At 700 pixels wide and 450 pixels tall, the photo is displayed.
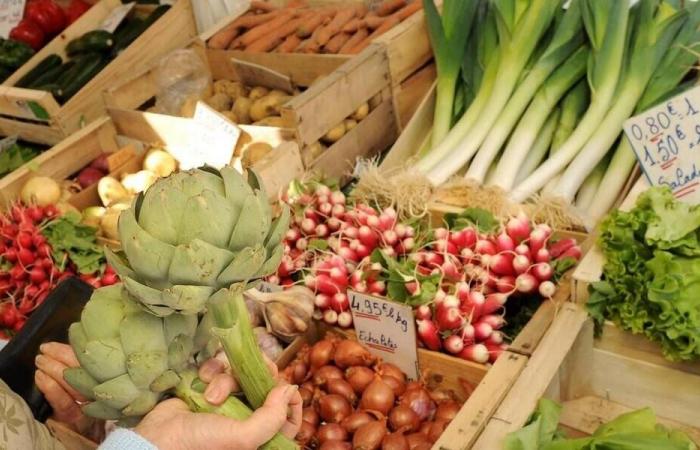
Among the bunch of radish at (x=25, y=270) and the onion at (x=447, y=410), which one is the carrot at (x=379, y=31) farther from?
the onion at (x=447, y=410)

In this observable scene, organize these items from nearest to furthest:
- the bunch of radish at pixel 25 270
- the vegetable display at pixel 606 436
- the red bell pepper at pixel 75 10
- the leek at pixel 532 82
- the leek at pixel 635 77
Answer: the vegetable display at pixel 606 436 < the leek at pixel 635 77 < the leek at pixel 532 82 < the bunch of radish at pixel 25 270 < the red bell pepper at pixel 75 10

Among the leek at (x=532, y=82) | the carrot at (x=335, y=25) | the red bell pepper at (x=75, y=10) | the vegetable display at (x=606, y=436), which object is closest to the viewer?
the vegetable display at (x=606, y=436)

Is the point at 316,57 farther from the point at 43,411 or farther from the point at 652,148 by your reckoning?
the point at 43,411

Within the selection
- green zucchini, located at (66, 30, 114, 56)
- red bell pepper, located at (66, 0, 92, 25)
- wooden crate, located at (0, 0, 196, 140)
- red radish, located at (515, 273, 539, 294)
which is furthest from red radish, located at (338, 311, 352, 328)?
red bell pepper, located at (66, 0, 92, 25)

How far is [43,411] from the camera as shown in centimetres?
158

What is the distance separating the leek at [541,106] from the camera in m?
2.24

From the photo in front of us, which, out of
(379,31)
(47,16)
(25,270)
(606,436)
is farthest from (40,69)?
(606,436)

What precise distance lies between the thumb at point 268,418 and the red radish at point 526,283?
2.67 feet

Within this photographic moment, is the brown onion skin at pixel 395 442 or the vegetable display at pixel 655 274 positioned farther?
the brown onion skin at pixel 395 442

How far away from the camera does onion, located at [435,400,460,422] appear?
5.20ft

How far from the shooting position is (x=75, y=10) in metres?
4.25

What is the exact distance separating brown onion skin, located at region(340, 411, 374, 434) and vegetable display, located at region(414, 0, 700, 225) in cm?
86

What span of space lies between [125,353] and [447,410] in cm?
86

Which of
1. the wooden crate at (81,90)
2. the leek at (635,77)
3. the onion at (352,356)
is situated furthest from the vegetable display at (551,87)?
the wooden crate at (81,90)
